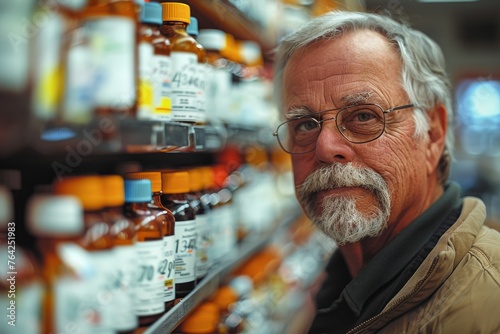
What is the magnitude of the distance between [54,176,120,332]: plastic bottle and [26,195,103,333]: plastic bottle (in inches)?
0.4

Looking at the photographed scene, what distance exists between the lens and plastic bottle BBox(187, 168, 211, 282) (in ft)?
5.48

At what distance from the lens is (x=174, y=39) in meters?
1.41

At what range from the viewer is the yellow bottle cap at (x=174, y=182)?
1452 mm

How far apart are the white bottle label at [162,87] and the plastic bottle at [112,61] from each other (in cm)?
14

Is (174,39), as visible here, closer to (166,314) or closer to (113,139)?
(113,139)

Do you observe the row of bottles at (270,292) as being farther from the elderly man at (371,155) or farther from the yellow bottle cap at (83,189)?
the yellow bottle cap at (83,189)

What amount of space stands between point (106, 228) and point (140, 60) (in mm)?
364

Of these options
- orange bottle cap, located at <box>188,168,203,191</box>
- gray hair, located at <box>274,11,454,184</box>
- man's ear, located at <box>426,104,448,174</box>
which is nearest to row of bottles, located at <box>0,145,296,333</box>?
orange bottle cap, located at <box>188,168,203,191</box>

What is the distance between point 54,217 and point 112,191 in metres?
Result: 0.14

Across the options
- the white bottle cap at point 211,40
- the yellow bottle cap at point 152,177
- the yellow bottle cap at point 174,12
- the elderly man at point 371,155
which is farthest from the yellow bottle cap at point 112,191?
the white bottle cap at point 211,40

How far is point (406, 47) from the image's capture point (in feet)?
5.21

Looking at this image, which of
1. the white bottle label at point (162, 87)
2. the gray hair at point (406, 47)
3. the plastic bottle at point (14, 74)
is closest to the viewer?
the plastic bottle at point (14, 74)

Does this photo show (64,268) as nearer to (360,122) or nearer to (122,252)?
(122,252)

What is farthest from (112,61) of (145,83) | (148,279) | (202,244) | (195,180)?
(202,244)
